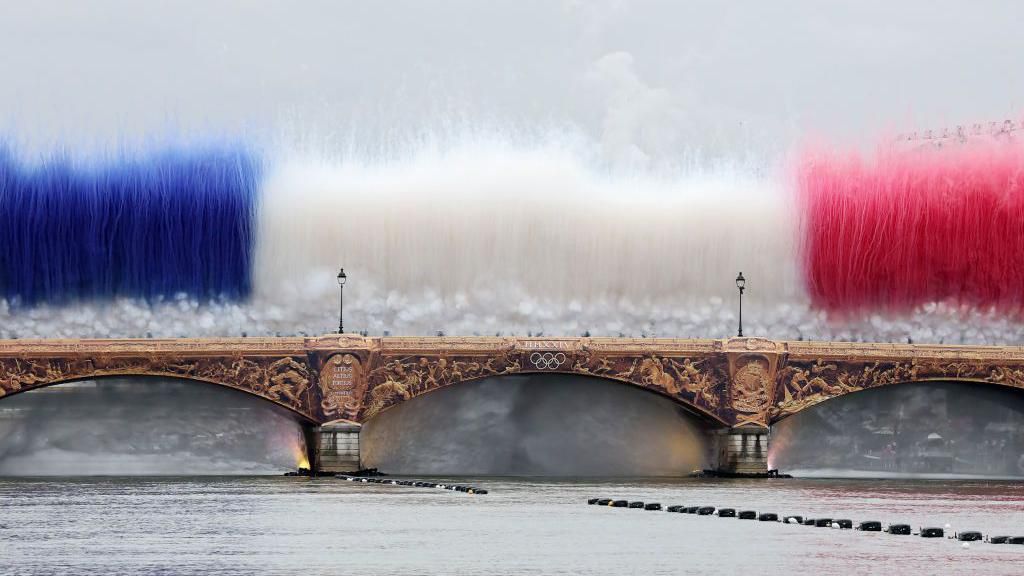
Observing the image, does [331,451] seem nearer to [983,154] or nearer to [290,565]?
[983,154]

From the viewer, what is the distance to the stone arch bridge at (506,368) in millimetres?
104000

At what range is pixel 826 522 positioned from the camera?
59469mm

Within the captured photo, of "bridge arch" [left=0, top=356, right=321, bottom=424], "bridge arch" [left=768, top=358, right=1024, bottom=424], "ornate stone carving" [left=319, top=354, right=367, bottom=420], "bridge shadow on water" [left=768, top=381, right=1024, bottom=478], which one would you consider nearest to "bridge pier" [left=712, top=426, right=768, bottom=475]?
"bridge arch" [left=768, top=358, right=1024, bottom=424]

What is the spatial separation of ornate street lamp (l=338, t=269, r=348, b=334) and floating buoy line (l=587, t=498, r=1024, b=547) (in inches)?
1379

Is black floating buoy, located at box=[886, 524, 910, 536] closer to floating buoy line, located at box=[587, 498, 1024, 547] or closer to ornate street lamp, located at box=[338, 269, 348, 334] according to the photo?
floating buoy line, located at box=[587, 498, 1024, 547]

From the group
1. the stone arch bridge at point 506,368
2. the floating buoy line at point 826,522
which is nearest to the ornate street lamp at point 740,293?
the stone arch bridge at point 506,368

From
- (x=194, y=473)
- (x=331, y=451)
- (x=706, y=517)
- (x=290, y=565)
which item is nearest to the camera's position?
(x=290, y=565)

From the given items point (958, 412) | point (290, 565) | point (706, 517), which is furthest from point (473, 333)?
point (290, 565)

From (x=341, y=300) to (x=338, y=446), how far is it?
22.3 ft

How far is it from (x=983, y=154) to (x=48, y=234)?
44579 millimetres

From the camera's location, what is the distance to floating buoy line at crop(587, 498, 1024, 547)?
176 feet

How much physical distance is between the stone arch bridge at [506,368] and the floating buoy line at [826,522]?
3421 centimetres

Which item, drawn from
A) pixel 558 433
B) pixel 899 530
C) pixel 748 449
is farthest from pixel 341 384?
pixel 899 530

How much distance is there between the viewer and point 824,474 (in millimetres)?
116062
